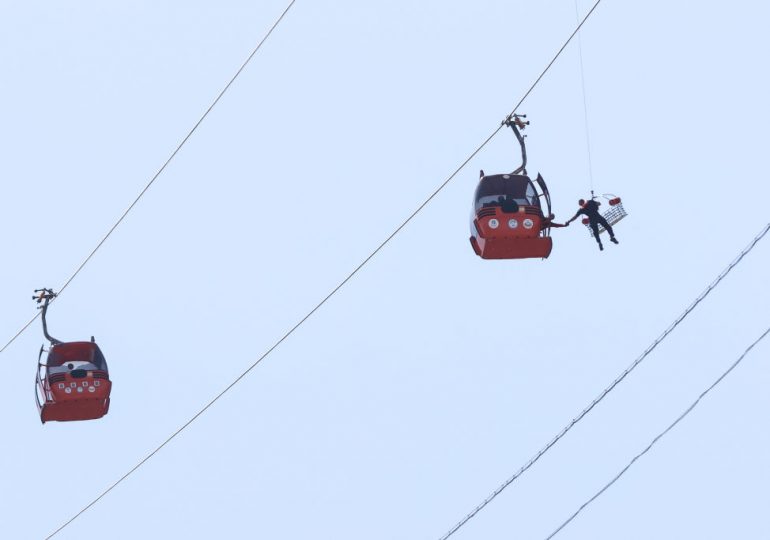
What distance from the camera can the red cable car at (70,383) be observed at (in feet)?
124

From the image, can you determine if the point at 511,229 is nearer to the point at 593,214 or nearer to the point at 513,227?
the point at 513,227

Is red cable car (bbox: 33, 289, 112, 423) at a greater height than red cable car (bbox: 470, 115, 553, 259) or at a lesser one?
greater

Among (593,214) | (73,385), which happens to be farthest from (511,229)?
→ (73,385)

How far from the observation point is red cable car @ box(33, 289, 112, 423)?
3766 cm

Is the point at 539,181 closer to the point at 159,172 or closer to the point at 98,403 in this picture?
the point at 159,172

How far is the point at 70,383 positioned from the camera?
1484 inches

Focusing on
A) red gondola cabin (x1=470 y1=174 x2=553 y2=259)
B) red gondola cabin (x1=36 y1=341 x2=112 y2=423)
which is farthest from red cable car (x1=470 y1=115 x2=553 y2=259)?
red gondola cabin (x1=36 y1=341 x2=112 y2=423)

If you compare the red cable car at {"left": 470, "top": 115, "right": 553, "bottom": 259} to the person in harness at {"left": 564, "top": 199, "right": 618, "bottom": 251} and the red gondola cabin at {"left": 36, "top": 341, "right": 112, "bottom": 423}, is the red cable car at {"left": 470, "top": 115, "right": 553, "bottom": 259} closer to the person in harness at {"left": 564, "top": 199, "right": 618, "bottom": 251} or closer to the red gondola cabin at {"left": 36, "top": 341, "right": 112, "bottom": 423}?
the person in harness at {"left": 564, "top": 199, "right": 618, "bottom": 251}

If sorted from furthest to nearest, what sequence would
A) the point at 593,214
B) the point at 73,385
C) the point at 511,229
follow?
the point at 73,385 → the point at 593,214 → the point at 511,229

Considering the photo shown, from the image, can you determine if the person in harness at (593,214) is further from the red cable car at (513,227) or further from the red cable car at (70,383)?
the red cable car at (70,383)

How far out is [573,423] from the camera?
30297mm

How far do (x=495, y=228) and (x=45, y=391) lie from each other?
10169 mm

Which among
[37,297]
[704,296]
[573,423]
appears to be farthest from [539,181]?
[37,297]

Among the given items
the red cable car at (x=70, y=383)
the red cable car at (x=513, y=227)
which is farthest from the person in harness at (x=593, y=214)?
the red cable car at (x=70, y=383)
